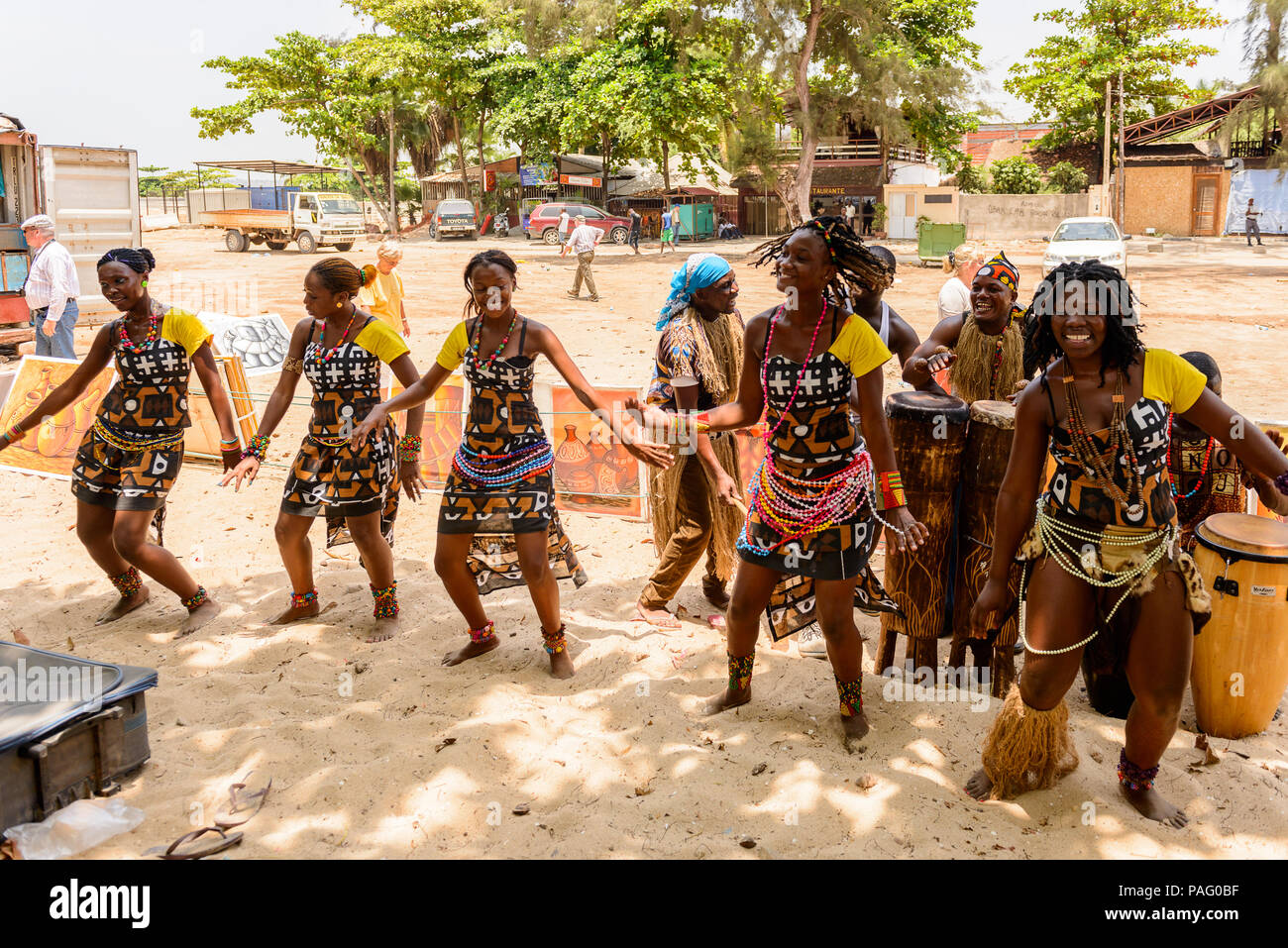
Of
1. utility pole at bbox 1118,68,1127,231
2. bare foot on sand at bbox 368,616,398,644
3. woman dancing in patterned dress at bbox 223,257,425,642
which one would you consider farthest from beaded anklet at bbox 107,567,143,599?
utility pole at bbox 1118,68,1127,231

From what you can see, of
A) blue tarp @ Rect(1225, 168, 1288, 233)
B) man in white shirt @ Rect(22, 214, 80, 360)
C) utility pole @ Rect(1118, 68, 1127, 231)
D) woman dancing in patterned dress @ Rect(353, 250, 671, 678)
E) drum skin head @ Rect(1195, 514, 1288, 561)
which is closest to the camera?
drum skin head @ Rect(1195, 514, 1288, 561)

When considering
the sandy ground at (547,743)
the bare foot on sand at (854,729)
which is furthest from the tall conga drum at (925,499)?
the bare foot on sand at (854,729)

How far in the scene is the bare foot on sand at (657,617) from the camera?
5.59 m

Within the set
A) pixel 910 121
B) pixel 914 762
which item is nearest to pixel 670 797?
pixel 914 762

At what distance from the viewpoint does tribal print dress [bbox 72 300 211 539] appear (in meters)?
5.33

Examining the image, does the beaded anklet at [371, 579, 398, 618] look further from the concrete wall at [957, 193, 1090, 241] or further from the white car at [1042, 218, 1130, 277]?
the concrete wall at [957, 193, 1090, 241]

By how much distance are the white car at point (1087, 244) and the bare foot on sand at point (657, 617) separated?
57.7 feet

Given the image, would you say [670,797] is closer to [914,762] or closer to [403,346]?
[914,762]

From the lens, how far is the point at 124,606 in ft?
19.2

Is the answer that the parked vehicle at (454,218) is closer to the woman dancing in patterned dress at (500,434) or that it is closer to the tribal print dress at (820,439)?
the woman dancing in patterned dress at (500,434)

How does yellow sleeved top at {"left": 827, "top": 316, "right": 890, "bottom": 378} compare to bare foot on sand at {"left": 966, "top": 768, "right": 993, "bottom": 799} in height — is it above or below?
above

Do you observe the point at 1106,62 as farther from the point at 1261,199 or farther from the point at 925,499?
the point at 925,499

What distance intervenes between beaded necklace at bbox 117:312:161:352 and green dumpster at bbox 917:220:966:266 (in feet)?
83.5

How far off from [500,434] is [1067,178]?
40367 mm
